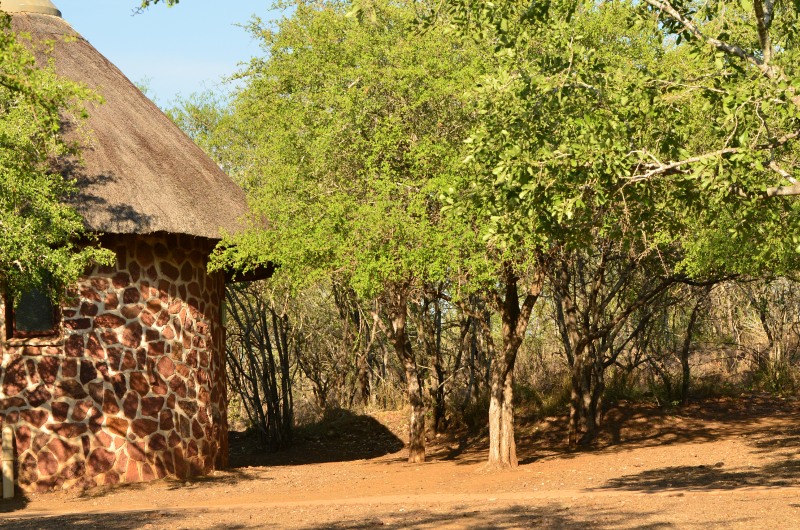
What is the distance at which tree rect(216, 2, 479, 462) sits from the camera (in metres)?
12.0


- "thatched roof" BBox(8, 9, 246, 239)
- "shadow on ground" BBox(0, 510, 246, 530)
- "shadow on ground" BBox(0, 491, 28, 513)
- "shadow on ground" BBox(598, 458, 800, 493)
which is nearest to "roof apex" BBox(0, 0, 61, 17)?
"thatched roof" BBox(8, 9, 246, 239)

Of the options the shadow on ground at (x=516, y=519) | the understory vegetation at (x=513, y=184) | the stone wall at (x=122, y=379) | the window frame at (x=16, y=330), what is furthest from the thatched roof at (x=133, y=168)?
the shadow on ground at (x=516, y=519)

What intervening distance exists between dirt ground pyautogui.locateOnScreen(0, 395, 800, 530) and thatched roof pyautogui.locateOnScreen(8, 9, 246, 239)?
3260 millimetres

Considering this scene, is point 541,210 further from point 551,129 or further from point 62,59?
point 62,59

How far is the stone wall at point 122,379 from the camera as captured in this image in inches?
476

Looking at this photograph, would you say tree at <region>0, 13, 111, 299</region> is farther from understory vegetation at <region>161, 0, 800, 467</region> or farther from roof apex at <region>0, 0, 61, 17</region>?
roof apex at <region>0, 0, 61, 17</region>

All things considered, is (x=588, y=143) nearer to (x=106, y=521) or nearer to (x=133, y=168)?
(x=106, y=521)

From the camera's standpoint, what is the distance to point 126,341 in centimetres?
1266

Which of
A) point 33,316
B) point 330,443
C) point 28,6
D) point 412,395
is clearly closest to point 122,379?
point 33,316

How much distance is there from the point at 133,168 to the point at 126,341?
2.25 m

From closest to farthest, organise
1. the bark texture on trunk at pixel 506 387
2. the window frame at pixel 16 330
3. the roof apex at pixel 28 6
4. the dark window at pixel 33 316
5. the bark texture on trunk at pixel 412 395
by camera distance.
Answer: the window frame at pixel 16 330 < the dark window at pixel 33 316 < the bark texture on trunk at pixel 506 387 < the roof apex at pixel 28 6 < the bark texture on trunk at pixel 412 395

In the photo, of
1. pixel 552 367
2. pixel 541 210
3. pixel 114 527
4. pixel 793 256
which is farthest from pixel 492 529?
pixel 552 367

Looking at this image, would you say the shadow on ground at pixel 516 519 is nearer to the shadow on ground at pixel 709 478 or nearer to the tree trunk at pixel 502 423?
the shadow on ground at pixel 709 478

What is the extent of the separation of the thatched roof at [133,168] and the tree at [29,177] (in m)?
1.15
